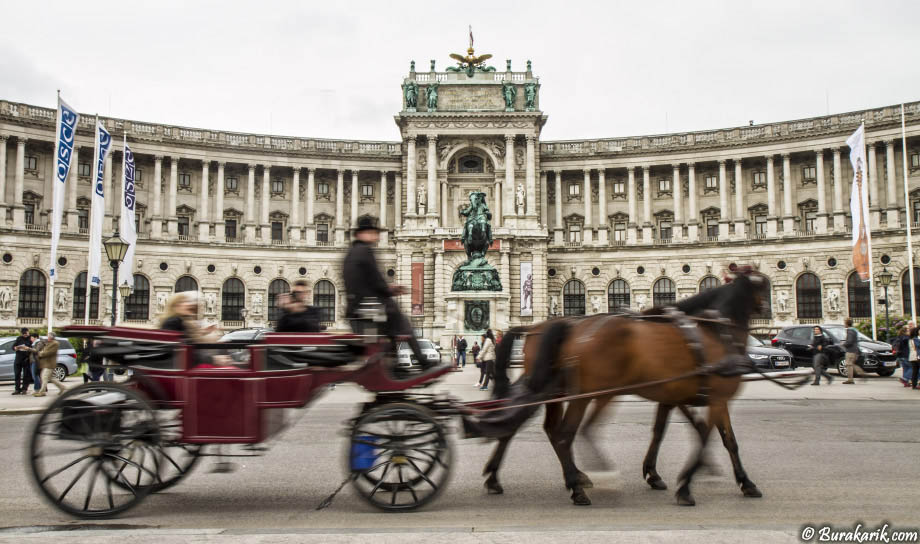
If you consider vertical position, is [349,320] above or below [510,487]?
above

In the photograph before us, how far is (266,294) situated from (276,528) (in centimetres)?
5889

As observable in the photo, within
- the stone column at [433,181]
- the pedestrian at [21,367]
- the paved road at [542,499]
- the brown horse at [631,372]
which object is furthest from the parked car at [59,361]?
the stone column at [433,181]

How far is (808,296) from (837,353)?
37.3 m

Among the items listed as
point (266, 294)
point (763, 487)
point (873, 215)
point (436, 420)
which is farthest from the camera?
point (266, 294)

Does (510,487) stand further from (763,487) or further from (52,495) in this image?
(52,495)

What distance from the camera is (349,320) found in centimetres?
721

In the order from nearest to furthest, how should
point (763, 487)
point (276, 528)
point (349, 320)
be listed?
point (276, 528) → point (349, 320) → point (763, 487)

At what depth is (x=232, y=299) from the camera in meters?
62.4

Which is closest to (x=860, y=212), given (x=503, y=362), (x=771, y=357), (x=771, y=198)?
(x=771, y=357)

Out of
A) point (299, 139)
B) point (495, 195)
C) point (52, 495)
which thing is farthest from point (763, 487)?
point (299, 139)

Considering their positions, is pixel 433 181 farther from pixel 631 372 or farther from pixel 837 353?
pixel 631 372

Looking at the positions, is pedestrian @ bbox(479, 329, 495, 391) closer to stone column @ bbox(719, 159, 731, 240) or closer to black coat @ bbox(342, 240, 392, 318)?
black coat @ bbox(342, 240, 392, 318)

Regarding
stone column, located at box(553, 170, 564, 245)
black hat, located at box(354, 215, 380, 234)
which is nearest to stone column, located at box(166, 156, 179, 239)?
stone column, located at box(553, 170, 564, 245)

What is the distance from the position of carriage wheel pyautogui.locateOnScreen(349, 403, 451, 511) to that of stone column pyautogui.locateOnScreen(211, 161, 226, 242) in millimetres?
59314
